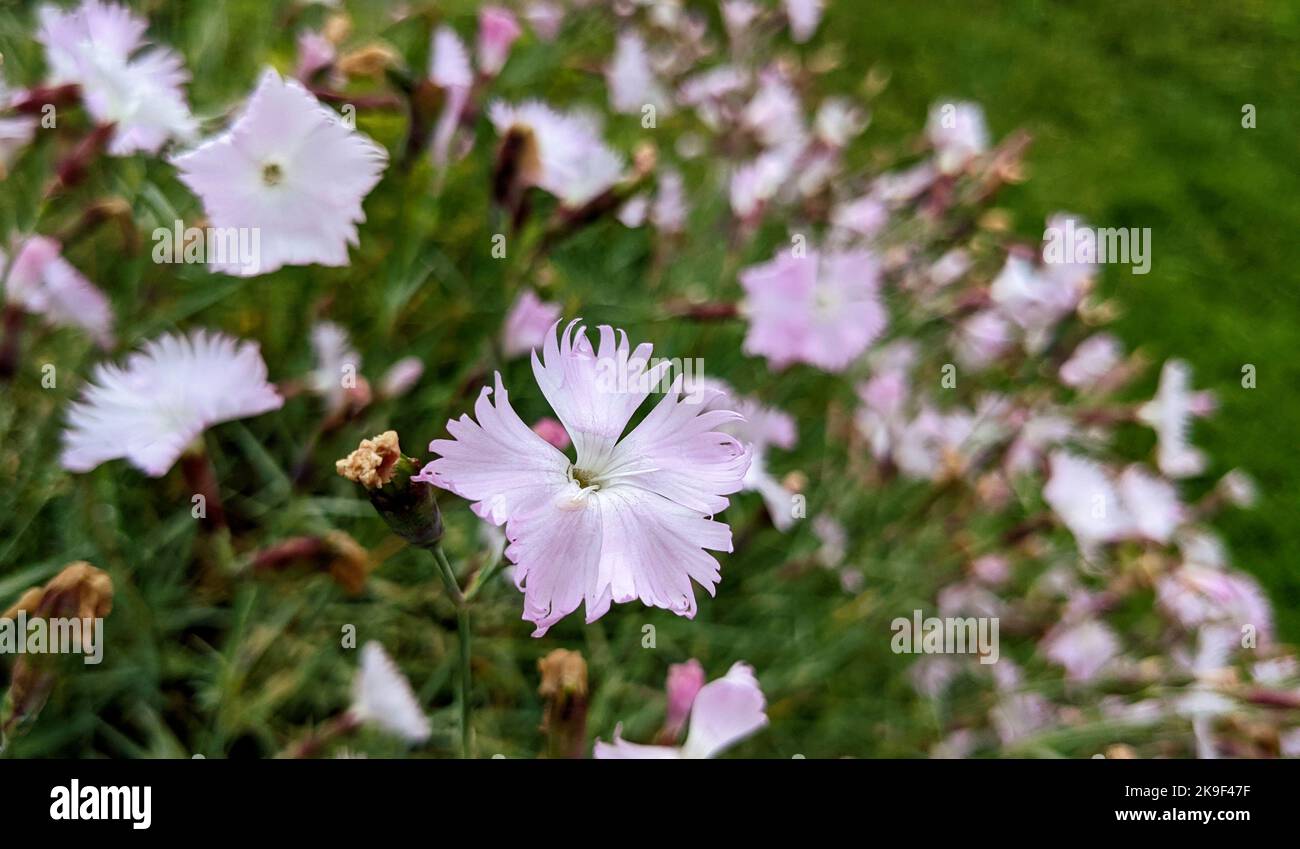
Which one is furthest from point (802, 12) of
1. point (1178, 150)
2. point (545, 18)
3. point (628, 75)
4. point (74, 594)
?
point (1178, 150)

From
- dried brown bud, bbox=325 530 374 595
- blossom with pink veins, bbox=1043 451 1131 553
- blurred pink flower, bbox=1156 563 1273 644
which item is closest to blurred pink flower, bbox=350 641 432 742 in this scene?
dried brown bud, bbox=325 530 374 595

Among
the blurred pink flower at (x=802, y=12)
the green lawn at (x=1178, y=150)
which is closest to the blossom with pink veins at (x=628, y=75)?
the blurred pink flower at (x=802, y=12)

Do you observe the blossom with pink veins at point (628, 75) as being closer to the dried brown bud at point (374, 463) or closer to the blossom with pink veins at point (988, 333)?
the blossom with pink veins at point (988, 333)

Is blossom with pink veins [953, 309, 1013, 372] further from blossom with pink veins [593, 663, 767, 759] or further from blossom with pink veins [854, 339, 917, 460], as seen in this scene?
blossom with pink veins [593, 663, 767, 759]
